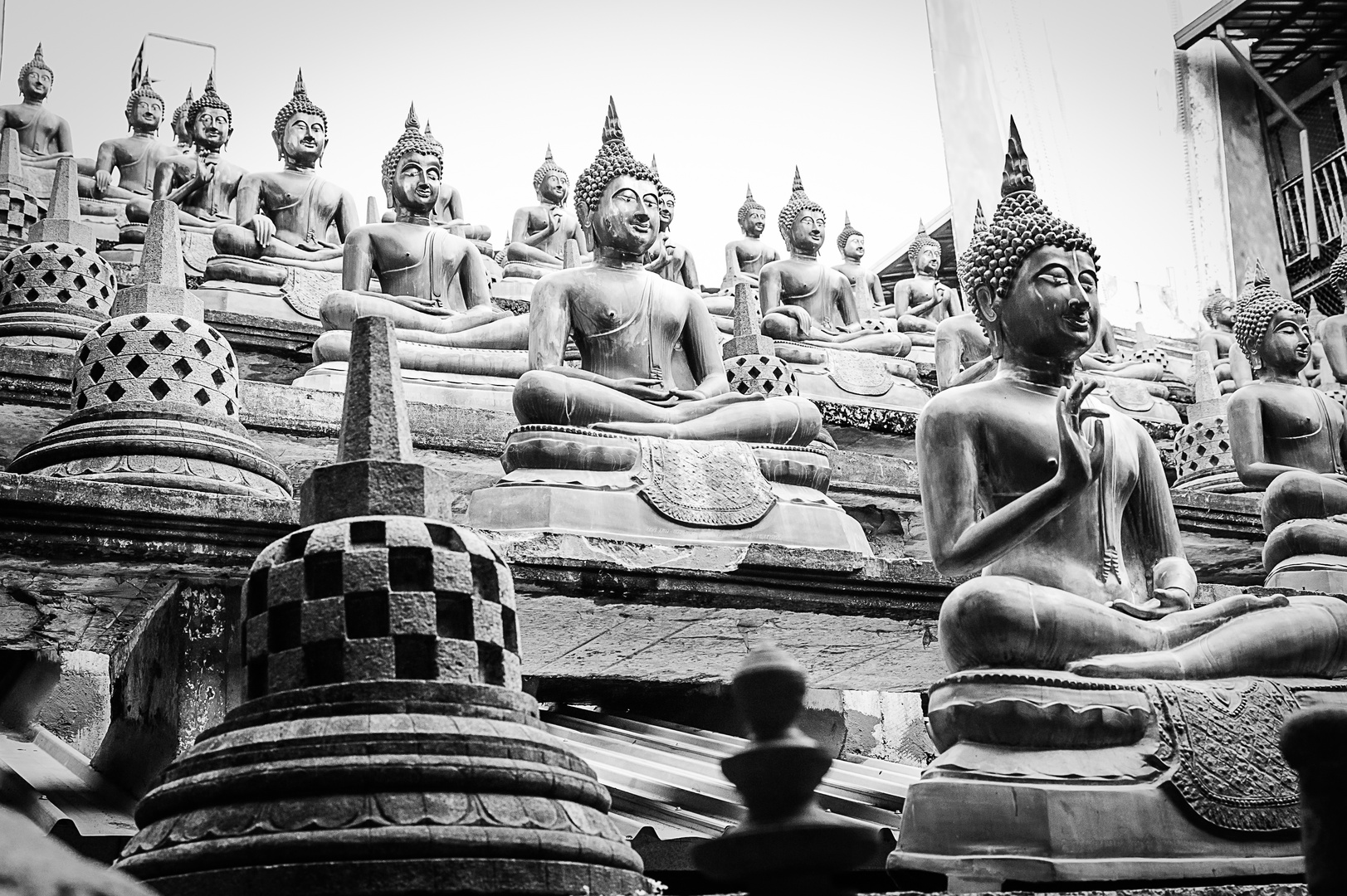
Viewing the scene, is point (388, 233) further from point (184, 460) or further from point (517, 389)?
point (184, 460)

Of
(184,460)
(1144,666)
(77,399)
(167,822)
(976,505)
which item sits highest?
(77,399)

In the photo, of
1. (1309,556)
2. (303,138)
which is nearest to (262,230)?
(303,138)

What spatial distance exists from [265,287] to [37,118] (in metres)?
6.91

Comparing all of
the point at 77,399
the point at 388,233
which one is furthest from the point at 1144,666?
the point at 388,233

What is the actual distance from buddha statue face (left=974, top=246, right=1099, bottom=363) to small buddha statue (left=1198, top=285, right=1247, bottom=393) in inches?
344

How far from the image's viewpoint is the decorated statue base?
28.1 ft

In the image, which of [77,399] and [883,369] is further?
[883,369]

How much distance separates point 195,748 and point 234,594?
2.31 meters

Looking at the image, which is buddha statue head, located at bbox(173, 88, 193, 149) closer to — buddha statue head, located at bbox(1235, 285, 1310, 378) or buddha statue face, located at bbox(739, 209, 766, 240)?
buddha statue face, located at bbox(739, 209, 766, 240)

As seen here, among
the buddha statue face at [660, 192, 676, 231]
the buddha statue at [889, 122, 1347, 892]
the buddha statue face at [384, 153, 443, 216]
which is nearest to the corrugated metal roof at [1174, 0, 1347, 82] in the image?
the buddha statue face at [660, 192, 676, 231]

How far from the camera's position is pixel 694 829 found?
4.64m

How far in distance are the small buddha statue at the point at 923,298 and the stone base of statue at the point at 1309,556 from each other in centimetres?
740

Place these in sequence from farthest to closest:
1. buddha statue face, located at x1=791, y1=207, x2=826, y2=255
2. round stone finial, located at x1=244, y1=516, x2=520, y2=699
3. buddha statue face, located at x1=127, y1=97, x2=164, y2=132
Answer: buddha statue face, located at x1=127, y1=97, x2=164, y2=132, buddha statue face, located at x1=791, y1=207, x2=826, y2=255, round stone finial, located at x1=244, y1=516, x2=520, y2=699

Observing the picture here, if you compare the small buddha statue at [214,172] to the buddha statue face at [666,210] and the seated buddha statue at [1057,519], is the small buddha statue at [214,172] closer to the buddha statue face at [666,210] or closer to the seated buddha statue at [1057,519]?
the buddha statue face at [666,210]
